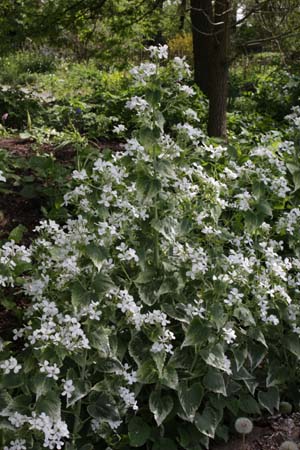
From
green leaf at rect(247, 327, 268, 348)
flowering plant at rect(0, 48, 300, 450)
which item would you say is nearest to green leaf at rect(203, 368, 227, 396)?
flowering plant at rect(0, 48, 300, 450)

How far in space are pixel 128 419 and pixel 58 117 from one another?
13.3ft

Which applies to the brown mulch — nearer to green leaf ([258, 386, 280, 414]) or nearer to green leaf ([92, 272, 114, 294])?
green leaf ([258, 386, 280, 414])

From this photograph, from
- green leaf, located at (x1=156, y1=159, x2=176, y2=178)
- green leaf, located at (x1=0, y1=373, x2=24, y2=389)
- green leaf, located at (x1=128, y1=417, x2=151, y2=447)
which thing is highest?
green leaf, located at (x1=156, y1=159, x2=176, y2=178)

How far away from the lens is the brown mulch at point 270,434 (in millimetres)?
2568

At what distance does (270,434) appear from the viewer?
2.63m

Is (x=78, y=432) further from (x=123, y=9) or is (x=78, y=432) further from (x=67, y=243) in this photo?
(x=123, y=9)

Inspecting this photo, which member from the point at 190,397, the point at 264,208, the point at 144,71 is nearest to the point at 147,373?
the point at 190,397

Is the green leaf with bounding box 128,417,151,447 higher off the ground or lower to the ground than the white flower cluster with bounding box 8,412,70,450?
lower

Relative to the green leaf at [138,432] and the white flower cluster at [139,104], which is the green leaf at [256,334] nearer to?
the green leaf at [138,432]

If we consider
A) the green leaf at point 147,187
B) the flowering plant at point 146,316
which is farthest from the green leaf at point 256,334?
the green leaf at point 147,187

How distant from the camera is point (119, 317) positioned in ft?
8.36

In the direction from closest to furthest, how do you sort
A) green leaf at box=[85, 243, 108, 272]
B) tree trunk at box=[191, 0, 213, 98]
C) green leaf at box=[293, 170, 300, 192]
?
green leaf at box=[85, 243, 108, 272] < green leaf at box=[293, 170, 300, 192] < tree trunk at box=[191, 0, 213, 98]

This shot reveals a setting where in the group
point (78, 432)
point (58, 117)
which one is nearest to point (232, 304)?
point (78, 432)

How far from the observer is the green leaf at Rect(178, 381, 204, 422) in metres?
2.35
